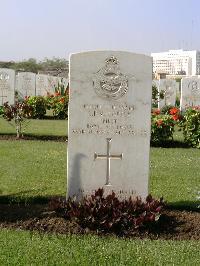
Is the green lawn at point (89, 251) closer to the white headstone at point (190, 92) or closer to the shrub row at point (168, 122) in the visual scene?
the shrub row at point (168, 122)

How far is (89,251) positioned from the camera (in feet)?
15.5

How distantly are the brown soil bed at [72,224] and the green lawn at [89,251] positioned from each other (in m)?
0.23

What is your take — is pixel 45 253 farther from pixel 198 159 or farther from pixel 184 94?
pixel 184 94

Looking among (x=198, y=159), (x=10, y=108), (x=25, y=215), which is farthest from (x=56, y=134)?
(x=25, y=215)

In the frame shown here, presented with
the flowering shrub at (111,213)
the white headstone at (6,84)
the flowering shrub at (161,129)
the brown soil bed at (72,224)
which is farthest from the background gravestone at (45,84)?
the flowering shrub at (111,213)

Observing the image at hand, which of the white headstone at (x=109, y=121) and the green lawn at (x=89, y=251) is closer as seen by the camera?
the green lawn at (x=89, y=251)

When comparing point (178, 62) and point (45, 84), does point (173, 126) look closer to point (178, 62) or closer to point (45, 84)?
point (45, 84)

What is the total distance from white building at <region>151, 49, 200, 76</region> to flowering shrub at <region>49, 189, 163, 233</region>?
7158 cm

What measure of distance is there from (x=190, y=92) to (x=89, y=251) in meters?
19.9

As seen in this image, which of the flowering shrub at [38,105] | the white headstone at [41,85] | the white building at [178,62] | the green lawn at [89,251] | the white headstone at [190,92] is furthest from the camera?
the white building at [178,62]

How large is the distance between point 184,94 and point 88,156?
18.5 meters

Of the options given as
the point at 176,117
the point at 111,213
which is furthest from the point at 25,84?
the point at 111,213

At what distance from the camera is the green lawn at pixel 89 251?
4.47 metres

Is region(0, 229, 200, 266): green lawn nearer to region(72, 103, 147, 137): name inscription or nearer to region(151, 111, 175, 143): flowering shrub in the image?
region(72, 103, 147, 137): name inscription
